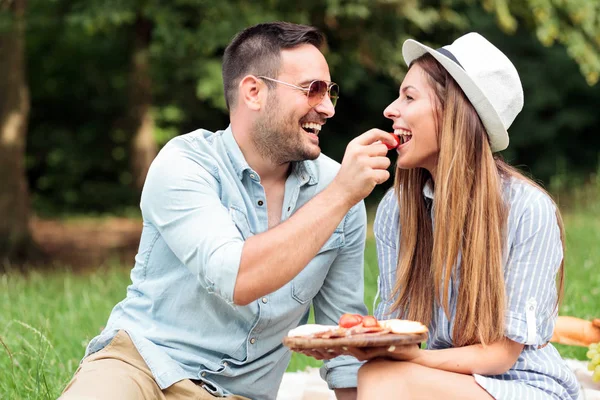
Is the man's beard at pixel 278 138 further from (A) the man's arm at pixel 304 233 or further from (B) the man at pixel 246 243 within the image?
(A) the man's arm at pixel 304 233

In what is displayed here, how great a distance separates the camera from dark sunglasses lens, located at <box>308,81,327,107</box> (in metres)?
3.38

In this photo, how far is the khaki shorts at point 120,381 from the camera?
290 cm

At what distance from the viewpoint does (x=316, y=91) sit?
3.39 m

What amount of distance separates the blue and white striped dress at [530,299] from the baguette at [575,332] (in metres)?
1.02

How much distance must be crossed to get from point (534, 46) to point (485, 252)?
15.8 metres

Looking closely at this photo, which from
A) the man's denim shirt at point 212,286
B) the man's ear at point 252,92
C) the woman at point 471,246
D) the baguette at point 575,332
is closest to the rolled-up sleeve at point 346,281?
the man's denim shirt at point 212,286

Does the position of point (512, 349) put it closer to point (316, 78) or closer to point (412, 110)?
point (412, 110)

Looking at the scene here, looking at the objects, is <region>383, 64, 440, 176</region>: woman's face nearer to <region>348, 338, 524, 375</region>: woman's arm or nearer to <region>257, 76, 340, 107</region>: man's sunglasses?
<region>257, 76, 340, 107</region>: man's sunglasses

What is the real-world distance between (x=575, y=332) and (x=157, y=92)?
13.3 meters

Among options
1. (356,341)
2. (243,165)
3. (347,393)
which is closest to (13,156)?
(243,165)

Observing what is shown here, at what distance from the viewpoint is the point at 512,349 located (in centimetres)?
302

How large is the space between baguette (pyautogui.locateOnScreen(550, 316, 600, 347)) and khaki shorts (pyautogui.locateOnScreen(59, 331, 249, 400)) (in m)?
1.75

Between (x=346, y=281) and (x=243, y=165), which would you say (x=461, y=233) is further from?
(x=243, y=165)

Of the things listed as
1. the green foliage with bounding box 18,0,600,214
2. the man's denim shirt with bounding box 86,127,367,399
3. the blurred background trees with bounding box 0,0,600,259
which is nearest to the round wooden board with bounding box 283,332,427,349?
the man's denim shirt with bounding box 86,127,367,399
